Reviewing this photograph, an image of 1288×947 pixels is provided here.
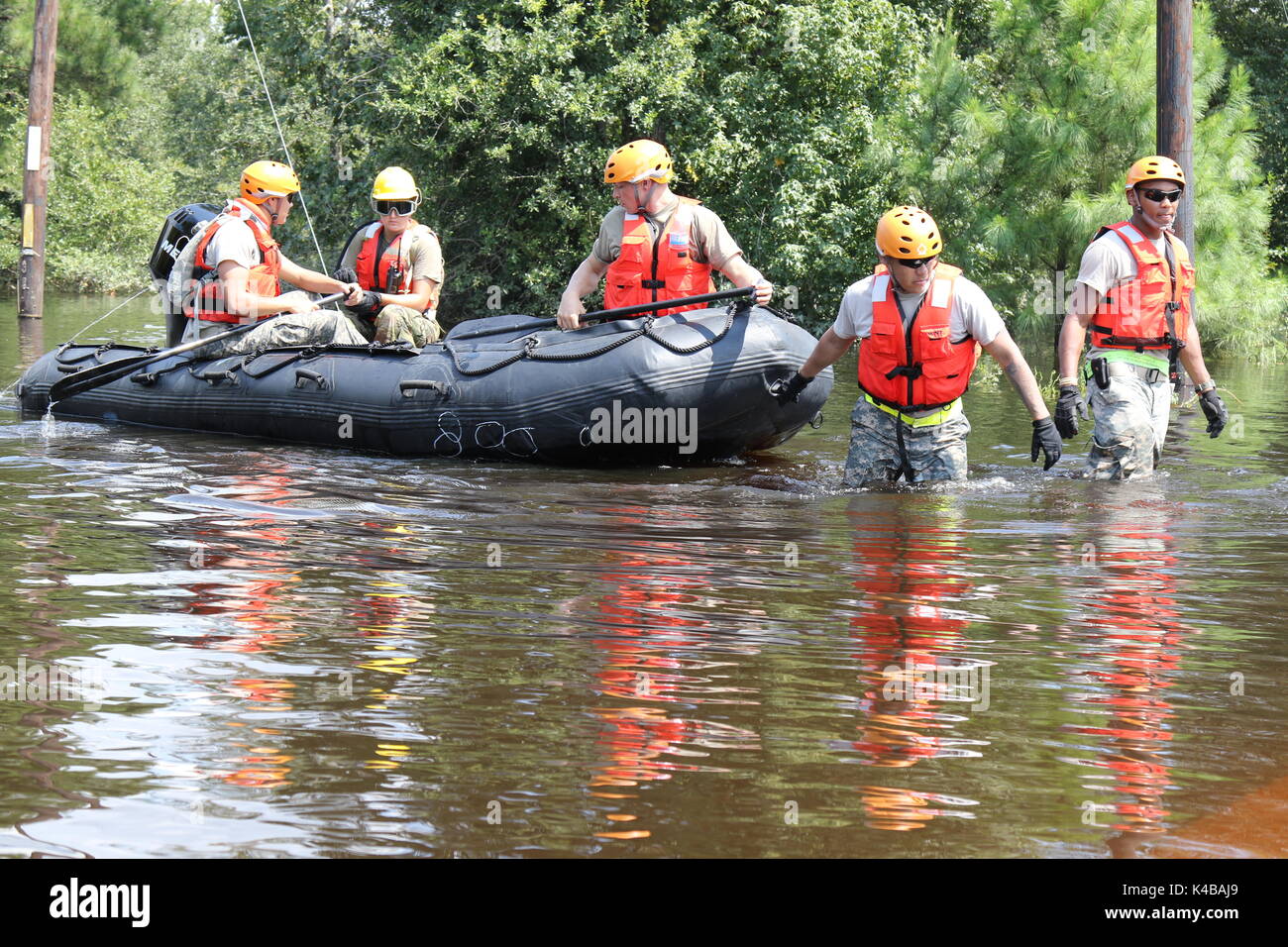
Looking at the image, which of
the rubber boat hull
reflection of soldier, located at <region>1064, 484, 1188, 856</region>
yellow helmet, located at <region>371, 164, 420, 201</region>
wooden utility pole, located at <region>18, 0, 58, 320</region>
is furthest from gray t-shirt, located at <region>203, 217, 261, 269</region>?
wooden utility pole, located at <region>18, 0, 58, 320</region>

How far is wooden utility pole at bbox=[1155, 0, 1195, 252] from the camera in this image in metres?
10.3

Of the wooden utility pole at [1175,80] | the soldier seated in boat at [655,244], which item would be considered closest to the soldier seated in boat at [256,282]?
the soldier seated in boat at [655,244]

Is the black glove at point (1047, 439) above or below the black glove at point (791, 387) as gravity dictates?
below

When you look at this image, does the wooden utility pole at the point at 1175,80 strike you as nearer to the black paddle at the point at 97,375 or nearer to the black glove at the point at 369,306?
the black glove at the point at 369,306

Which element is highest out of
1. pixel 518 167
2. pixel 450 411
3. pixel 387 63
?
pixel 387 63

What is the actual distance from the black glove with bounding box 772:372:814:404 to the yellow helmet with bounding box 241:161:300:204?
10.5ft

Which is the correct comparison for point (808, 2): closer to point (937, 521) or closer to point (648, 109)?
point (648, 109)

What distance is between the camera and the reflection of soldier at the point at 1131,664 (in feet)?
11.2

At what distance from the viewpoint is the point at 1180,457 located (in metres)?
8.83

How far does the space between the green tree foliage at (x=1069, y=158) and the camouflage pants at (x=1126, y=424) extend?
270 inches

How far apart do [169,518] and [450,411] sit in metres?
2.25

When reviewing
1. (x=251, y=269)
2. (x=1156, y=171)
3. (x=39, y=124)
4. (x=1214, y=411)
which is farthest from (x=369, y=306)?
(x=39, y=124)

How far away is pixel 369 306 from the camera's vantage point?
9844 mm
